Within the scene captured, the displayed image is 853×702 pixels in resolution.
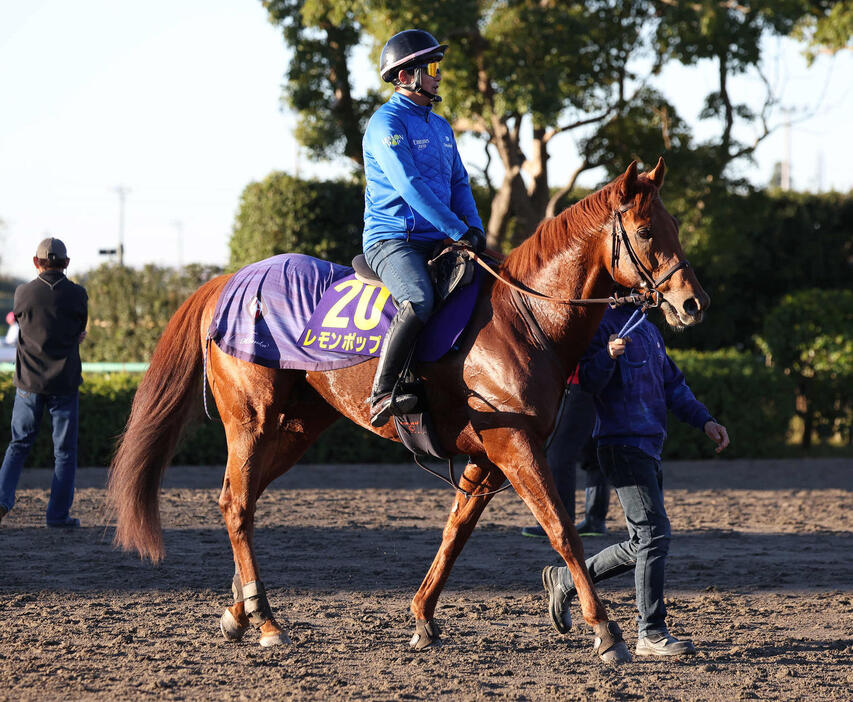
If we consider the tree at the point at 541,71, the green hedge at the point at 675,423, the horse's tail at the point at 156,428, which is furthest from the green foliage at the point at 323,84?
the horse's tail at the point at 156,428

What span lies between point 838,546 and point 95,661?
17.9ft

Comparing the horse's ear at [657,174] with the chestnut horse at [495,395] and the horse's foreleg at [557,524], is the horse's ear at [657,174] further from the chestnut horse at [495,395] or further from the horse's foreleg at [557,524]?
the horse's foreleg at [557,524]

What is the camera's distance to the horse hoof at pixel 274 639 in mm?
4719

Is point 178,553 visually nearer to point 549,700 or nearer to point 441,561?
point 441,561

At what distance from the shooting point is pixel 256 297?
17.3ft

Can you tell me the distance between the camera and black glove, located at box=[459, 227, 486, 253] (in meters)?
4.73

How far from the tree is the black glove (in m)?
9.07

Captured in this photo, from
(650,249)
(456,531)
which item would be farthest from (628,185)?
(456,531)

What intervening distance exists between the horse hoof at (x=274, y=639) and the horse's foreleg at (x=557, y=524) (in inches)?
Answer: 50.6

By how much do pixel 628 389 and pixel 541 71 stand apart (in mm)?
10118

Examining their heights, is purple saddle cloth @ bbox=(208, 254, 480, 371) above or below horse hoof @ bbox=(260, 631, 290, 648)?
above

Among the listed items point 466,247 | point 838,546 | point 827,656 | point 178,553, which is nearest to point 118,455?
point 178,553

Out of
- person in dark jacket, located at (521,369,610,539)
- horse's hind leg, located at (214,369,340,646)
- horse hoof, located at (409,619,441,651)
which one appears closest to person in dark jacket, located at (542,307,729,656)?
horse hoof, located at (409,619,441,651)

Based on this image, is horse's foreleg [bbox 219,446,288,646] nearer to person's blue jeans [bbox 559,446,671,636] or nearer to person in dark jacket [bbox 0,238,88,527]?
person's blue jeans [bbox 559,446,671,636]
